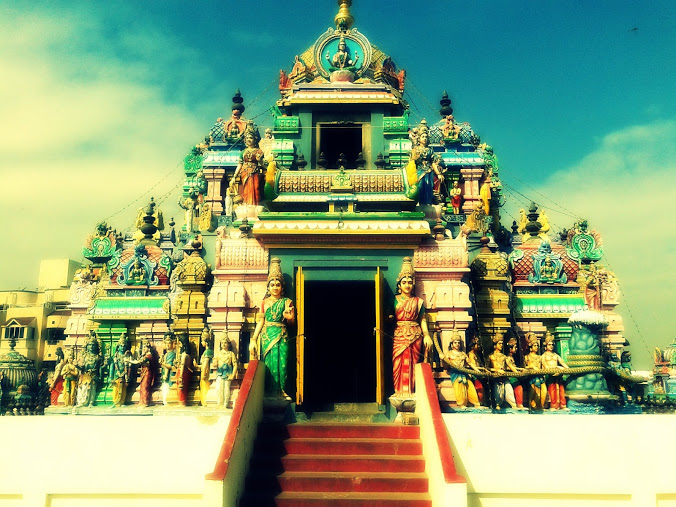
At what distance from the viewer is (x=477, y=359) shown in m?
12.7

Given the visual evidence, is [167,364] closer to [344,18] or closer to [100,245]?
[100,245]

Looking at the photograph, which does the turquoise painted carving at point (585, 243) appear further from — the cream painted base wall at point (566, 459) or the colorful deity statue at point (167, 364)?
the colorful deity statue at point (167, 364)

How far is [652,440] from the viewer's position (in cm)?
899

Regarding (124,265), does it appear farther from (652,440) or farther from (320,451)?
(652,440)

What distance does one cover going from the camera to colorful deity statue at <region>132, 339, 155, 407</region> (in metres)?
15.0

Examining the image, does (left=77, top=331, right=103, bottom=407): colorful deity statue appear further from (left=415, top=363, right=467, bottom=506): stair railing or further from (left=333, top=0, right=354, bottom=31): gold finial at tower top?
(left=333, top=0, right=354, bottom=31): gold finial at tower top

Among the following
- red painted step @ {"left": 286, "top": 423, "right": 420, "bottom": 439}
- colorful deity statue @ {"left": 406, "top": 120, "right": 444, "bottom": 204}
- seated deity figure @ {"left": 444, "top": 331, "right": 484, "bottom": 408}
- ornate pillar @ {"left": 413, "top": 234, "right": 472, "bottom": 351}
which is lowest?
red painted step @ {"left": 286, "top": 423, "right": 420, "bottom": 439}

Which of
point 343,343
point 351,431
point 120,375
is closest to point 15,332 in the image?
point 120,375

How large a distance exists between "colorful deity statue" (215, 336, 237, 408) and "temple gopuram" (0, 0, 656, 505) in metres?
0.03

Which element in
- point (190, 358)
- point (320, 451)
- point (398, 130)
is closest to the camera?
point (320, 451)

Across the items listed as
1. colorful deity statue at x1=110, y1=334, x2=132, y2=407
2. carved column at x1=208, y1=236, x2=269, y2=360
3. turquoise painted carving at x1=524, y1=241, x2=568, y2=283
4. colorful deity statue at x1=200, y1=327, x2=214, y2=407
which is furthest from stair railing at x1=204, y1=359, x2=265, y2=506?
turquoise painted carving at x1=524, y1=241, x2=568, y2=283

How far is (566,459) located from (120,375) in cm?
1068

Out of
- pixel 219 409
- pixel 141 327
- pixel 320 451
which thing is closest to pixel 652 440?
pixel 320 451

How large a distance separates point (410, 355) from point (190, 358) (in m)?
5.37
